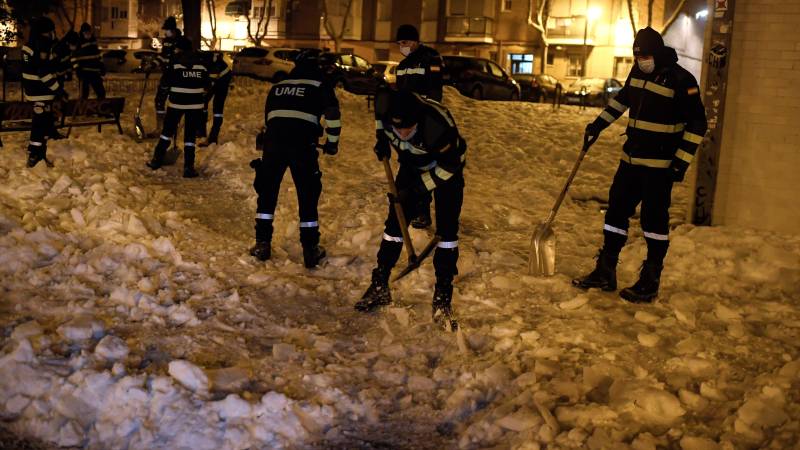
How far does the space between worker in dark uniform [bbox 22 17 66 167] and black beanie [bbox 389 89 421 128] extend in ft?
17.0

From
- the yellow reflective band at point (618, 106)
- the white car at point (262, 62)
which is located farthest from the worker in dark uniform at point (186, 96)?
the white car at point (262, 62)

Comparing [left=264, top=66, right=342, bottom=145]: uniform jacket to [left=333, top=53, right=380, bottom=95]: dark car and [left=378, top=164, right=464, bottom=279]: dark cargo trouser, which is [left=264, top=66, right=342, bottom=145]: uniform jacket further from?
[left=333, top=53, right=380, bottom=95]: dark car

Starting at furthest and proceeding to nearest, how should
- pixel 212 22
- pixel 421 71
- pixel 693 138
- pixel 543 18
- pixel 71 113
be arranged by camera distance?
pixel 212 22 → pixel 543 18 → pixel 71 113 → pixel 421 71 → pixel 693 138

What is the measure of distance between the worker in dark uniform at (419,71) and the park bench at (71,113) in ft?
14.6

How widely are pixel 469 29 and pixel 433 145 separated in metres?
42.1

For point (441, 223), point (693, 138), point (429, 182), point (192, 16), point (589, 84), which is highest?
point (192, 16)

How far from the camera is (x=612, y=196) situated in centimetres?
656

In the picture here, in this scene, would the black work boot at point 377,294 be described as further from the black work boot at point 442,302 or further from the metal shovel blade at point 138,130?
the metal shovel blade at point 138,130

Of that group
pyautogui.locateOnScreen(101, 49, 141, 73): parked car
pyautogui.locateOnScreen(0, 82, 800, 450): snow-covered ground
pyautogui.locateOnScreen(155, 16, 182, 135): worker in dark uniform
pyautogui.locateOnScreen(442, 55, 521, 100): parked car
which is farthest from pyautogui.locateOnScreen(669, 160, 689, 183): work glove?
pyautogui.locateOnScreen(101, 49, 141, 73): parked car

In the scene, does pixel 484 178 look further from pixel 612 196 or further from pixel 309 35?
pixel 309 35

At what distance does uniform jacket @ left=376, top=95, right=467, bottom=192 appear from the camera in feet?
18.1

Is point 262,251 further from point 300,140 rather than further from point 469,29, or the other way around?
point 469,29

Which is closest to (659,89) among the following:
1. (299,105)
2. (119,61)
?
(299,105)

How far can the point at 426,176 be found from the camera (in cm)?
559
